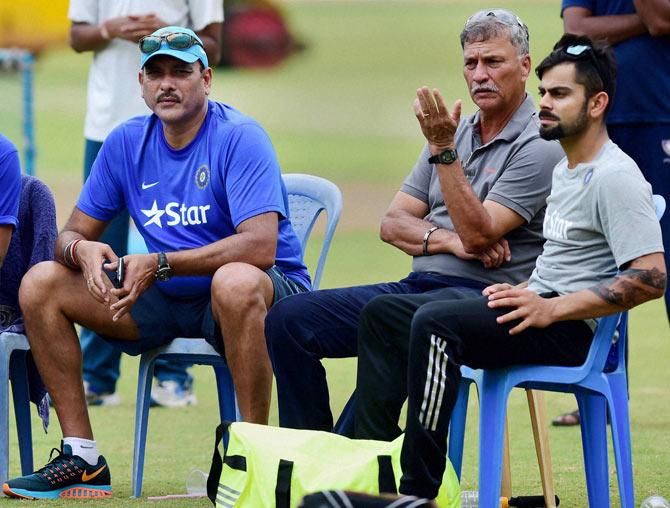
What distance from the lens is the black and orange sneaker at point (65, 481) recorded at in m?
4.50

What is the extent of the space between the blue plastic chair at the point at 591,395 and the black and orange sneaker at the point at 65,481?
1.36 metres

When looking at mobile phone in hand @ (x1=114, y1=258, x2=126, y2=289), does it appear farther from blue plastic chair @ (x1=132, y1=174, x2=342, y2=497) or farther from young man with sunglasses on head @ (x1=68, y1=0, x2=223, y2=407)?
young man with sunglasses on head @ (x1=68, y1=0, x2=223, y2=407)

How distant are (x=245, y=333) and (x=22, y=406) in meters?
0.96

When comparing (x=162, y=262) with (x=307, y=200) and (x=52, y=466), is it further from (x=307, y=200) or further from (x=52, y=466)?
(x=307, y=200)

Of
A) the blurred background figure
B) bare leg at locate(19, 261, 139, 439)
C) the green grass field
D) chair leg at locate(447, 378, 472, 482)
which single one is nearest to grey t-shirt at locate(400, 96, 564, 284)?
chair leg at locate(447, 378, 472, 482)

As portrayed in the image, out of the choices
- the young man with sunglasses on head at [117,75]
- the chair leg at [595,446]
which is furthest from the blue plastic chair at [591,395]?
the young man with sunglasses on head at [117,75]

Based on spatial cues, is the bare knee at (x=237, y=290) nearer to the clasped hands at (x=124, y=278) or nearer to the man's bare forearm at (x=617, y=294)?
the clasped hands at (x=124, y=278)

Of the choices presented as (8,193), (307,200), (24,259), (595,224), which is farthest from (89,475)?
(595,224)

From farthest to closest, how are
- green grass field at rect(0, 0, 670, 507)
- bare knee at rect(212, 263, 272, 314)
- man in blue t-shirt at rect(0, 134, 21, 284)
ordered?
1. green grass field at rect(0, 0, 670, 507)
2. man in blue t-shirt at rect(0, 134, 21, 284)
3. bare knee at rect(212, 263, 272, 314)

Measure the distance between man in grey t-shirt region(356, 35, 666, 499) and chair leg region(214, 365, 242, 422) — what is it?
0.92 metres

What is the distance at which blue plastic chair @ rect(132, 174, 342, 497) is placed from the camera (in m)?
4.65

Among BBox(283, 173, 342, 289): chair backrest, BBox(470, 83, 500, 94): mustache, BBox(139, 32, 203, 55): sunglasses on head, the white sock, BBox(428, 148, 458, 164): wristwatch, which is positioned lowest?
the white sock

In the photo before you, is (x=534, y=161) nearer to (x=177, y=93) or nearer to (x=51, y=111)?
(x=177, y=93)

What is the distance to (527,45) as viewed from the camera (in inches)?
180
